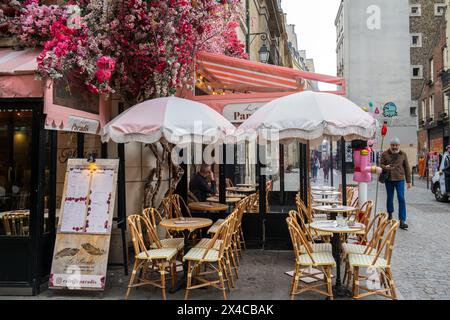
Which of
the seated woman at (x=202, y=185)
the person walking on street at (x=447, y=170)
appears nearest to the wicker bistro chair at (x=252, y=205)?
the seated woman at (x=202, y=185)

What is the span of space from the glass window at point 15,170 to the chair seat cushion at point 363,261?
436 cm

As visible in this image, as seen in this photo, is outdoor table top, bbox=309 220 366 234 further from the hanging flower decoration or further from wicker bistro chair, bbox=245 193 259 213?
the hanging flower decoration

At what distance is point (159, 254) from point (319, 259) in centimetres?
206

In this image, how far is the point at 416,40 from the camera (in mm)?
45156

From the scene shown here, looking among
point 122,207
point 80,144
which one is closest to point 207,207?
point 122,207

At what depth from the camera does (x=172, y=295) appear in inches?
217

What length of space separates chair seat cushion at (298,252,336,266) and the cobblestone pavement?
0.54 m

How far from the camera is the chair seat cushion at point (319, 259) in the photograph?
5.02 meters

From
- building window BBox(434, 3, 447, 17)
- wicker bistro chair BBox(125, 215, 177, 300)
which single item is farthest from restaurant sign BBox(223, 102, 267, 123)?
building window BBox(434, 3, 447, 17)

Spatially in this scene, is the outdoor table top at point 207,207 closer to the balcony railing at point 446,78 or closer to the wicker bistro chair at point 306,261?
the wicker bistro chair at point 306,261

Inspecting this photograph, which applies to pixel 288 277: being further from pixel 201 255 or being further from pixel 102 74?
pixel 102 74

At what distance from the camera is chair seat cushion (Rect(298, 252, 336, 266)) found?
198 inches

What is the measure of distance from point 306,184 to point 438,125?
29239 mm
